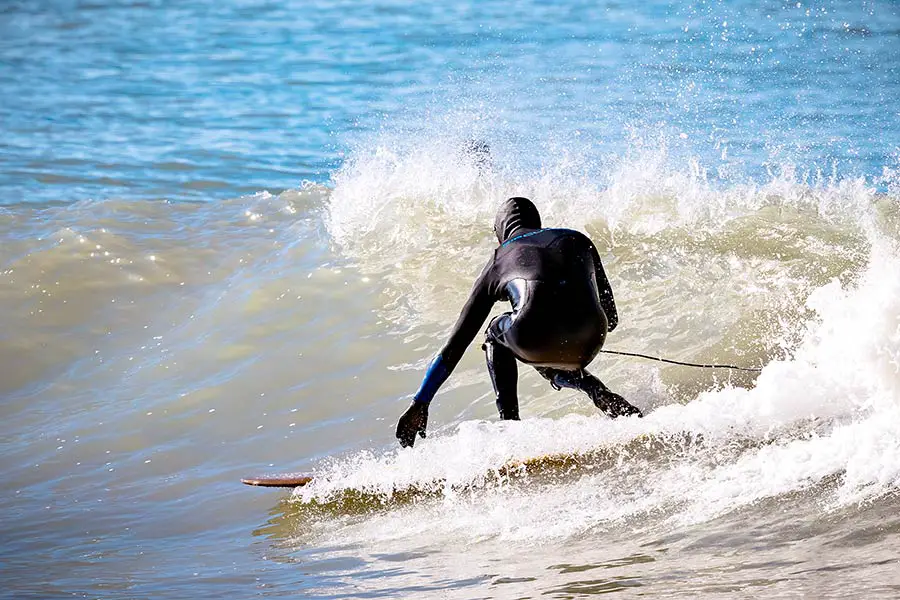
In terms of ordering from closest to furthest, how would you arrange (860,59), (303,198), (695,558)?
(695,558) < (303,198) < (860,59)

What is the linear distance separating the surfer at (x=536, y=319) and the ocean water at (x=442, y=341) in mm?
228

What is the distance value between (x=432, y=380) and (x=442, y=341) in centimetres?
238

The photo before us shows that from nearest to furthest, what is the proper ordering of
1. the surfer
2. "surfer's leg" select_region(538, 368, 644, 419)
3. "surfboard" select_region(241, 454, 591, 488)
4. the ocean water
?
the ocean water
"surfboard" select_region(241, 454, 591, 488)
the surfer
"surfer's leg" select_region(538, 368, 644, 419)

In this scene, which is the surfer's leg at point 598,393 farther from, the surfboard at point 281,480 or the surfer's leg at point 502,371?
the surfboard at point 281,480

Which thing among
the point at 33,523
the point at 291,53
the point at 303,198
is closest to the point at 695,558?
the point at 33,523

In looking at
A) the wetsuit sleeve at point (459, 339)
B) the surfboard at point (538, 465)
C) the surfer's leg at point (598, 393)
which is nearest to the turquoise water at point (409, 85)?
the surfer's leg at point (598, 393)

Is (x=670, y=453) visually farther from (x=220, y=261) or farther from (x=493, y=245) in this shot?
(x=220, y=261)

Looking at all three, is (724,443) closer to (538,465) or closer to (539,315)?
(538,465)

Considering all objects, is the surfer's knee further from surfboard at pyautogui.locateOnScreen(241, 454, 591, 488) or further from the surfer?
surfboard at pyautogui.locateOnScreen(241, 454, 591, 488)

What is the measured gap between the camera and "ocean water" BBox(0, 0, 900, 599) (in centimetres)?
408

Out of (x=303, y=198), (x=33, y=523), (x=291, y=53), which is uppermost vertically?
(x=291, y=53)

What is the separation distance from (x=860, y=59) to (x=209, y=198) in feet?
34.7

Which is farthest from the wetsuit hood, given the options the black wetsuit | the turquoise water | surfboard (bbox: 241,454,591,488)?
the turquoise water

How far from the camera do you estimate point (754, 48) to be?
19.1 meters
